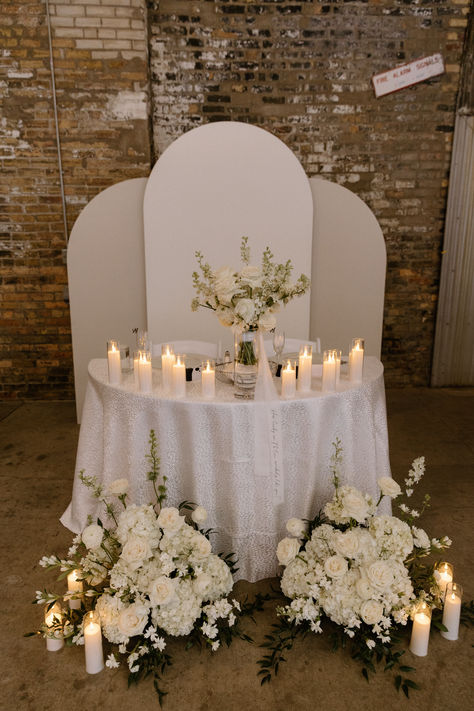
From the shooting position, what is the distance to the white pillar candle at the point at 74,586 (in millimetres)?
1719

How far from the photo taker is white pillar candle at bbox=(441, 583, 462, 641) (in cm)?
169

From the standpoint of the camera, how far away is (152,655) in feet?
5.29

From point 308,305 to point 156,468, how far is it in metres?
1.84

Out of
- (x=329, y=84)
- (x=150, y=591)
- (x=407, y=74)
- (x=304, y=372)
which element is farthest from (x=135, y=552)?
(x=407, y=74)

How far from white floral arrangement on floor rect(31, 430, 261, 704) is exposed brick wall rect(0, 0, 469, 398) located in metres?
2.61

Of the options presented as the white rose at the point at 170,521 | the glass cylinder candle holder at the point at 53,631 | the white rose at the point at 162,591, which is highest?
the white rose at the point at 170,521

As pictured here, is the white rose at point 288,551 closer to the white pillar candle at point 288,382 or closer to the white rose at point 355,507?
the white rose at point 355,507

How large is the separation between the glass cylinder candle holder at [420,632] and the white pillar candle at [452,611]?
9cm

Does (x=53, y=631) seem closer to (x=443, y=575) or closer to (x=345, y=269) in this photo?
(x=443, y=575)

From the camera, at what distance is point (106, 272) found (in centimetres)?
342

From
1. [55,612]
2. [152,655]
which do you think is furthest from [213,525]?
[55,612]

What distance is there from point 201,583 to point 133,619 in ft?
0.75

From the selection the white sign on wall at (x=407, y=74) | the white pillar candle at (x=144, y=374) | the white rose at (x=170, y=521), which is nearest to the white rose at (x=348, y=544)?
the white rose at (x=170, y=521)

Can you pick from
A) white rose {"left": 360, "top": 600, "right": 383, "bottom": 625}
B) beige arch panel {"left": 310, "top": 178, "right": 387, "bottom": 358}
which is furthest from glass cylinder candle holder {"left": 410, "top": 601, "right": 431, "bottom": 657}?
beige arch panel {"left": 310, "top": 178, "right": 387, "bottom": 358}
